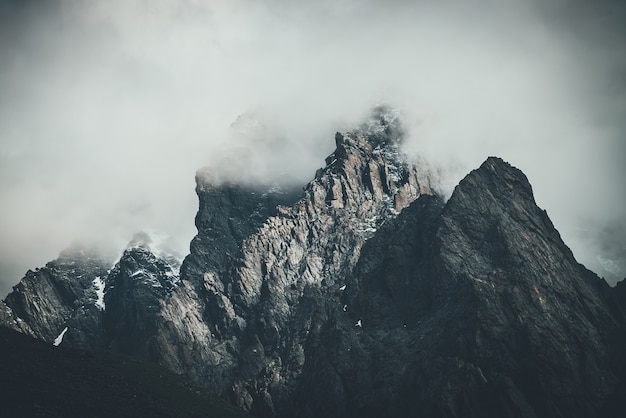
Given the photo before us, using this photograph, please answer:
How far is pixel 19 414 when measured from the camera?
186 m

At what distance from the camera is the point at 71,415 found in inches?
7726

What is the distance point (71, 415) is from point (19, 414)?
48.6 ft
